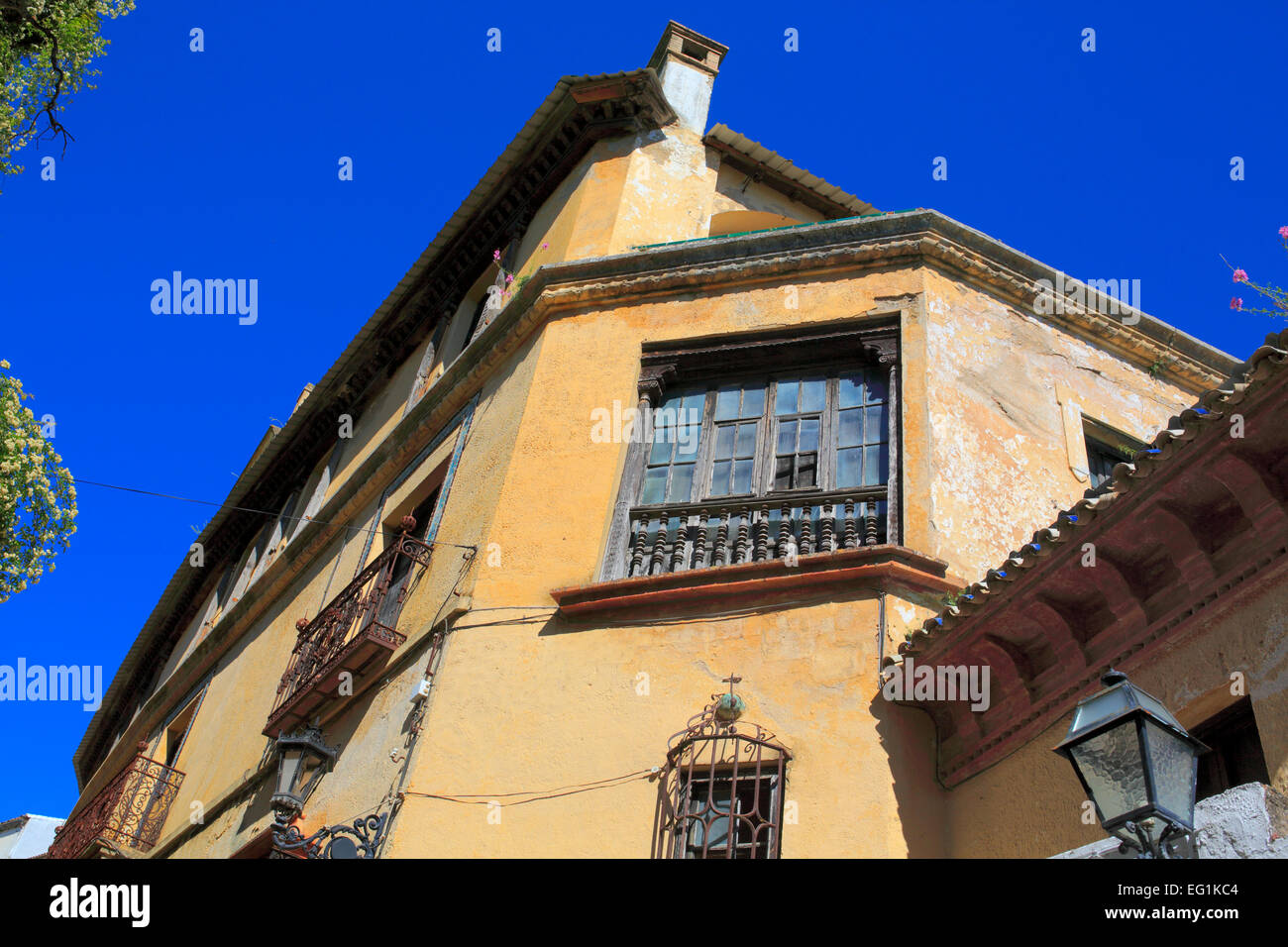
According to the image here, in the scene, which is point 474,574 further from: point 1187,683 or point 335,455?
point 335,455

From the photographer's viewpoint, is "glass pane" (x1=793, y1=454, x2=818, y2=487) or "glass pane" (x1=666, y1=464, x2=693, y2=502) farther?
"glass pane" (x1=666, y1=464, x2=693, y2=502)

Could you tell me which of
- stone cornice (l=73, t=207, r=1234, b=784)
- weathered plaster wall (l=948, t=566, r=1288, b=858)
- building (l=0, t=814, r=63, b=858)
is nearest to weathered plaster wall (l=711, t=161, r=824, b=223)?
stone cornice (l=73, t=207, r=1234, b=784)

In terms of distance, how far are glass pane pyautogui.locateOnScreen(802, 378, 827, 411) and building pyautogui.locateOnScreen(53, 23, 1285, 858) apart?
84 mm

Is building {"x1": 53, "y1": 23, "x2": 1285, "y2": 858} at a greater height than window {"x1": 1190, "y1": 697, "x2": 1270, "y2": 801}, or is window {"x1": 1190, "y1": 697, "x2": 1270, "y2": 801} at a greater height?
building {"x1": 53, "y1": 23, "x2": 1285, "y2": 858}

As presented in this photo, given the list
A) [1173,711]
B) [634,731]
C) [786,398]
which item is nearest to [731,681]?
[634,731]

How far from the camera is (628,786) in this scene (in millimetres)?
7457

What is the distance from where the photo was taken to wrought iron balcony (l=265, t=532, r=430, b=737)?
934cm

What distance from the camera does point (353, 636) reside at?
391 inches

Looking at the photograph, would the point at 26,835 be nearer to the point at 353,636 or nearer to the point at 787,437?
the point at 353,636

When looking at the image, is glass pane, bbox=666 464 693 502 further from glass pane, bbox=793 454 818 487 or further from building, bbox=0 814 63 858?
building, bbox=0 814 63 858

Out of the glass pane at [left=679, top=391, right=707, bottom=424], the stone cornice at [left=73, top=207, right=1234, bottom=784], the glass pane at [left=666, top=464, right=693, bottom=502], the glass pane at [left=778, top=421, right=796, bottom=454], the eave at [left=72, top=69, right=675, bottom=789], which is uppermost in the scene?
the eave at [left=72, top=69, right=675, bottom=789]

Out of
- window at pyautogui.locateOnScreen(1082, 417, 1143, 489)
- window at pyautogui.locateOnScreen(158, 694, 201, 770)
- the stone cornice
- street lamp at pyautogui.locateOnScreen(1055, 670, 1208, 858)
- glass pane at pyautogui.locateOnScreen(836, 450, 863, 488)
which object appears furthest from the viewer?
window at pyautogui.locateOnScreen(158, 694, 201, 770)

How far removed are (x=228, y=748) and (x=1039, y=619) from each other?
346 inches
